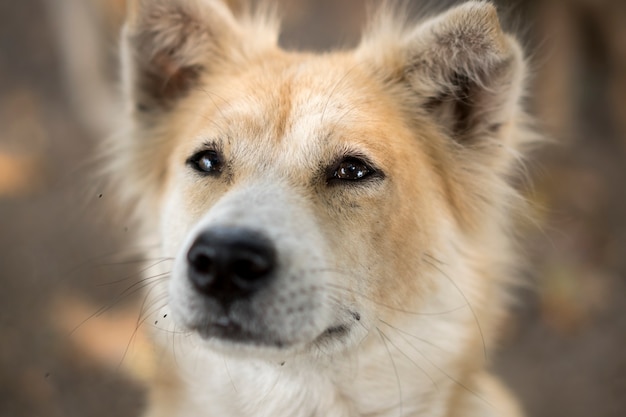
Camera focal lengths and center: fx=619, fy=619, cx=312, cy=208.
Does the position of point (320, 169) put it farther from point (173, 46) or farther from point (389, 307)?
point (173, 46)

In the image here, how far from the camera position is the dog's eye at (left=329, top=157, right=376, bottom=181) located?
8.18 feet

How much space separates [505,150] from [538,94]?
12.3 feet

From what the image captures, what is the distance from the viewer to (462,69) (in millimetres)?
2678

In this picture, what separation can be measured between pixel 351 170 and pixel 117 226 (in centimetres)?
274

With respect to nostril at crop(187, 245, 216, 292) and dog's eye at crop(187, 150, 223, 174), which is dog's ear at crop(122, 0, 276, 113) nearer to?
dog's eye at crop(187, 150, 223, 174)

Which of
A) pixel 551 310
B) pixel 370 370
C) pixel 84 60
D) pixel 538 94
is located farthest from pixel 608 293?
pixel 84 60

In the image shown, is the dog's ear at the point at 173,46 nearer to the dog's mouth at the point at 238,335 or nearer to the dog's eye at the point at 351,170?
the dog's eye at the point at 351,170

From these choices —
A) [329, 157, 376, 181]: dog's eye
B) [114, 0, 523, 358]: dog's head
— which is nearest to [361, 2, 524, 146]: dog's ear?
[114, 0, 523, 358]: dog's head

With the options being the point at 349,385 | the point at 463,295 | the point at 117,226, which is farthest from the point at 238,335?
the point at 117,226

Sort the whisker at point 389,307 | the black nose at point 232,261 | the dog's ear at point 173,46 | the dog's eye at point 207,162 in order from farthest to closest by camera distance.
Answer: the dog's ear at point 173,46 → the dog's eye at point 207,162 → the whisker at point 389,307 → the black nose at point 232,261

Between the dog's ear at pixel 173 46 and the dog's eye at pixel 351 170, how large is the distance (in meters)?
0.97

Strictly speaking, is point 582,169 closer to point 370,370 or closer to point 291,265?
point 370,370

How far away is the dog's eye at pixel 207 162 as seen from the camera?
8.70 ft

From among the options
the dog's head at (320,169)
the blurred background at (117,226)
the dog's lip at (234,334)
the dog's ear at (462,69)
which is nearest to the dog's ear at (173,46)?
the dog's head at (320,169)
